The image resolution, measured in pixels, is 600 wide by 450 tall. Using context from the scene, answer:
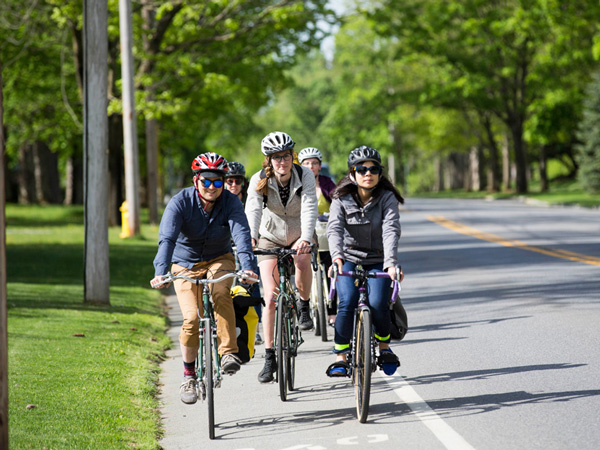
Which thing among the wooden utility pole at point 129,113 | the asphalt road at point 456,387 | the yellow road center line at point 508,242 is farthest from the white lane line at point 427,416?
the wooden utility pole at point 129,113

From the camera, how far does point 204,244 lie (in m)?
7.24

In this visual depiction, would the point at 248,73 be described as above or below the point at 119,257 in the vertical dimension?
above

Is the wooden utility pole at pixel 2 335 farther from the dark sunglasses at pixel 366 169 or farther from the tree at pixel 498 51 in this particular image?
the tree at pixel 498 51

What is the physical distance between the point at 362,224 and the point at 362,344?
3.18ft

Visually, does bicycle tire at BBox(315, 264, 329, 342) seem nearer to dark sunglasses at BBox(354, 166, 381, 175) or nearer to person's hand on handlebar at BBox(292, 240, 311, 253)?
person's hand on handlebar at BBox(292, 240, 311, 253)

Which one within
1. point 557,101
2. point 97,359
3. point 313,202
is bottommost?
point 97,359

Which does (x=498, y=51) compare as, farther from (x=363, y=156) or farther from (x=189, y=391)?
(x=189, y=391)

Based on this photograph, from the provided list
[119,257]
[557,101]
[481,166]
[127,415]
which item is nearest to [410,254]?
[119,257]

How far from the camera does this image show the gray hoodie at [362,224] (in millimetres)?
7488

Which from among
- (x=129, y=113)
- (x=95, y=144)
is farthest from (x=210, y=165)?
(x=129, y=113)

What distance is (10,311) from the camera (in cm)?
1345

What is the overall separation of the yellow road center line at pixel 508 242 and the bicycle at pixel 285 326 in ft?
30.6

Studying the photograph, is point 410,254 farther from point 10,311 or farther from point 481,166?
point 481,166

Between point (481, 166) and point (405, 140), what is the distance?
1474 centimetres
